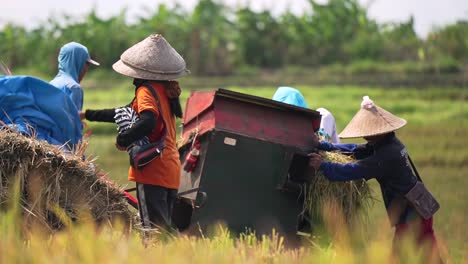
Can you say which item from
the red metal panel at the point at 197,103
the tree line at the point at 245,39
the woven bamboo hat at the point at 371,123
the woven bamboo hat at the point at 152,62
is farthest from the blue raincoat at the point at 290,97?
the tree line at the point at 245,39

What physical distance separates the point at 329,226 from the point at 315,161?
565mm

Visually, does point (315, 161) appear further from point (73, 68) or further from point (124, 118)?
point (73, 68)

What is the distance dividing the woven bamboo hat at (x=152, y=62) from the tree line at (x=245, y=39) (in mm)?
34021

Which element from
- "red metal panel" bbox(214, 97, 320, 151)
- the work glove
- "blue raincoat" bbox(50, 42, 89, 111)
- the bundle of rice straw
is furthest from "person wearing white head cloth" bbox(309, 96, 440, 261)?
"blue raincoat" bbox(50, 42, 89, 111)

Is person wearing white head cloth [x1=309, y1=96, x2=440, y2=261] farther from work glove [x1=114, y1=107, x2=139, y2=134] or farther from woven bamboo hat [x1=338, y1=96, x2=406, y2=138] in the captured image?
work glove [x1=114, y1=107, x2=139, y2=134]

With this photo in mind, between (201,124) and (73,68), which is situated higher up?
(73,68)

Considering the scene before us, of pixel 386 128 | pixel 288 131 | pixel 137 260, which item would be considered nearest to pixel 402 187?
pixel 386 128

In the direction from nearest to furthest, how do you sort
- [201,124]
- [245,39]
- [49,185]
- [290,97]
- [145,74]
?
1. [49,185]
2. [145,74]
3. [201,124]
4. [290,97]
5. [245,39]

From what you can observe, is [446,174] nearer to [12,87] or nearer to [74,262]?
[12,87]

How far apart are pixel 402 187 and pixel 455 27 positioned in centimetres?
3661

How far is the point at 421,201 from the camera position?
8008 mm

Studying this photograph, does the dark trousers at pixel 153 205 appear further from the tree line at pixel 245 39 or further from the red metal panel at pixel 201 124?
the tree line at pixel 245 39

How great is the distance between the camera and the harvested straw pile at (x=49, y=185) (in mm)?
6938

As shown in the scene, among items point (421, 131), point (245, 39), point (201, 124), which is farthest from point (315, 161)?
point (245, 39)
